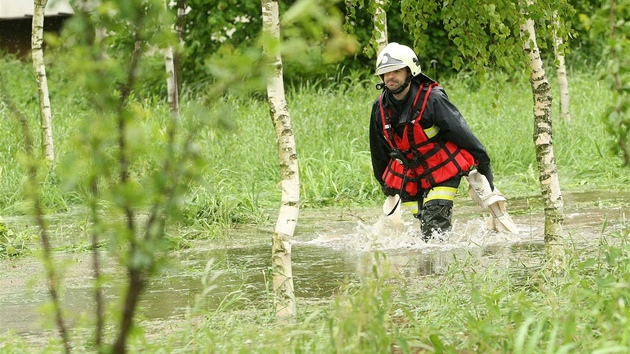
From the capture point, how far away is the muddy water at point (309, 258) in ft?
23.2

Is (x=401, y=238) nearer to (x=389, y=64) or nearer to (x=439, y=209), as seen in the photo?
(x=439, y=209)

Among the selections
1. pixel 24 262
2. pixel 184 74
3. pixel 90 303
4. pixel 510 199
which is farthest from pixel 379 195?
pixel 184 74

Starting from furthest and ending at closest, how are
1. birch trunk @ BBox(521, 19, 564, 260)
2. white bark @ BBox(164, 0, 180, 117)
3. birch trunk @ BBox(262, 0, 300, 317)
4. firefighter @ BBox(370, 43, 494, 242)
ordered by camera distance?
firefighter @ BBox(370, 43, 494, 242)
birch trunk @ BBox(521, 19, 564, 260)
birch trunk @ BBox(262, 0, 300, 317)
white bark @ BBox(164, 0, 180, 117)

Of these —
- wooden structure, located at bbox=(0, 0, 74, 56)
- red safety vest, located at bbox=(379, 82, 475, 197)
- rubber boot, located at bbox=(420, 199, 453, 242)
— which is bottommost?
rubber boot, located at bbox=(420, 199, 453, 242)

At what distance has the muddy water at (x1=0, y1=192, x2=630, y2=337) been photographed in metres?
7.07

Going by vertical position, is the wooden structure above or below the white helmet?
above

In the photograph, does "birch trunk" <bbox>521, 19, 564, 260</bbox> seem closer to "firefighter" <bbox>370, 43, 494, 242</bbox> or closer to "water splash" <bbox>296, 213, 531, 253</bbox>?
"firefighter" <bbox>370, 43, 494, 242</bbox>

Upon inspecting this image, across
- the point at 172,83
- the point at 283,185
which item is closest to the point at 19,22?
the point at 172,83

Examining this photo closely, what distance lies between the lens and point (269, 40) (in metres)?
3.58

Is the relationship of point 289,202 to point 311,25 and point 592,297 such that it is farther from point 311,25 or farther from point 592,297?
point 311,25

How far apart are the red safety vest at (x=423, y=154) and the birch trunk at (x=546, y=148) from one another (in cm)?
160

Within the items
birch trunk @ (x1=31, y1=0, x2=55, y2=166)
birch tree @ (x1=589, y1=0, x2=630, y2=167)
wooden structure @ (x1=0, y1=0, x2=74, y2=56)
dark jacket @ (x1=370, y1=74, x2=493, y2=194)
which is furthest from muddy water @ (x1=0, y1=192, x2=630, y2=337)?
wooden structure @ (x1=0, y1=0, x2=74, y2=56)

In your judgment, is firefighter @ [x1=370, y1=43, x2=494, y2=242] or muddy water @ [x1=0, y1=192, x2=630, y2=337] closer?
muddy water @ [x1=0, y1=192, x2=630, y2=337]

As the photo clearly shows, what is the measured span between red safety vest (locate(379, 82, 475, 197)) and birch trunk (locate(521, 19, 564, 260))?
5.26 feet
